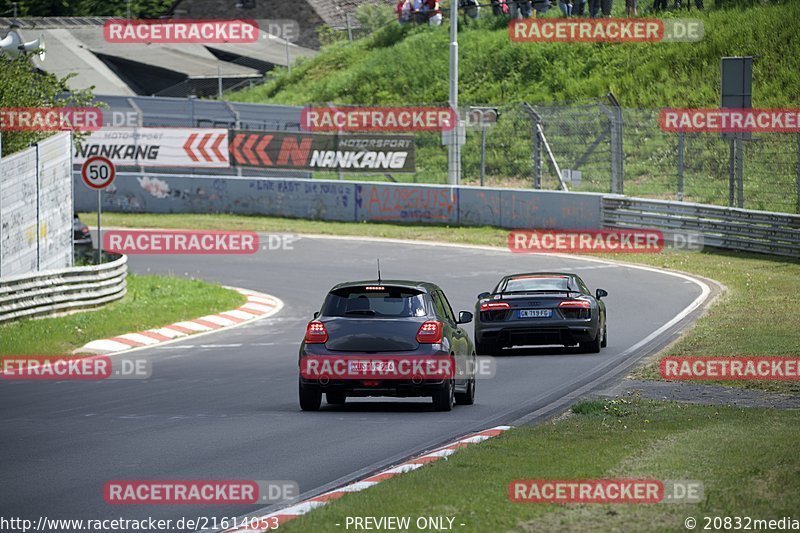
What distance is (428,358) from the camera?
1422 cm

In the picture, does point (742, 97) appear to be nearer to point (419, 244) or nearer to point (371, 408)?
point (419, 244)

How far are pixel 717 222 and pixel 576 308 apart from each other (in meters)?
15.2

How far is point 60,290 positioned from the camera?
2406 centimetres

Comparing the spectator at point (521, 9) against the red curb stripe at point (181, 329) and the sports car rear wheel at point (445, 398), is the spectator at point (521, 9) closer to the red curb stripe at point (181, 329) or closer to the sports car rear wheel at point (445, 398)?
the red curb stripe at point (181, 329)

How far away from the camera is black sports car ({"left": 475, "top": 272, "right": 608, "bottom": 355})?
64.5 feet

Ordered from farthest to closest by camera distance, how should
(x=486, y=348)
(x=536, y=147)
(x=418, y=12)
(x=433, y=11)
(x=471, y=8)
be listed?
(x=418, y=12)
(x=433, y=11)
(x=471, y=8)
(x=536, y=147)
(x=486, y=348)

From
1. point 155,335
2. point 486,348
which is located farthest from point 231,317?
point 486,348

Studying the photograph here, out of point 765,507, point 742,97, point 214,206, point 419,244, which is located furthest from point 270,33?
point 765,507

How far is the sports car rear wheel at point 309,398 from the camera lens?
47.8 ft

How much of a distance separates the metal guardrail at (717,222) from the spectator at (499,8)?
16465mm

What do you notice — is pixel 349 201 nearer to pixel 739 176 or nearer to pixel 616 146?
pixel 616 146

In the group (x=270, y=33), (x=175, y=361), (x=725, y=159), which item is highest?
(x=270, y=33)

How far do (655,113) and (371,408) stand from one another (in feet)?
78.4

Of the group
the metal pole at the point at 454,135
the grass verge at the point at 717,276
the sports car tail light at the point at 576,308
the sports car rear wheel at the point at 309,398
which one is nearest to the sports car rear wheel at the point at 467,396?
the sports car rear wheel at the point at 309,398
